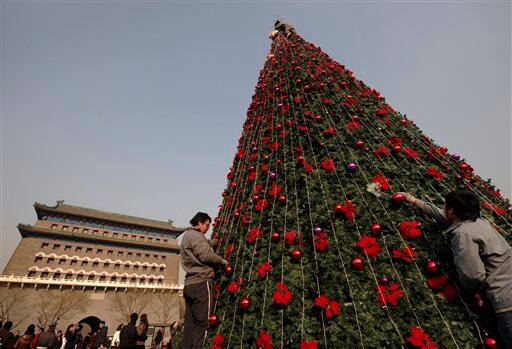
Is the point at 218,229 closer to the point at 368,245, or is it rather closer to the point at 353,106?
the point at 368,245

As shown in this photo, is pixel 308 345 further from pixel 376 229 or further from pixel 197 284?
pixel 197 284

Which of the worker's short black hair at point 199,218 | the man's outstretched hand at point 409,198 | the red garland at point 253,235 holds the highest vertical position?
the worker's short black hair at point 199,218

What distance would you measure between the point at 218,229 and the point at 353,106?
3361mm

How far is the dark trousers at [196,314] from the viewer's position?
122 inches

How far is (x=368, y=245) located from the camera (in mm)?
2701

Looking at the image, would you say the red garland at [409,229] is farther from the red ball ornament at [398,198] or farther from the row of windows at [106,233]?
the row of windows at [106,233]

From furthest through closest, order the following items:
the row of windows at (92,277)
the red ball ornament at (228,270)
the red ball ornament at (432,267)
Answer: the row of windows at (92,277), the red ball ornament at (228,270), the red ball ornament at (432,267)

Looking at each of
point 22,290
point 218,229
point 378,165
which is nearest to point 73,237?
point 22,290

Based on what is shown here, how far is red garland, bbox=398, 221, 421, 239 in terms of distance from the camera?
269 centimetres

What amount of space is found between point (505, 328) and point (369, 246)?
3.59 ft

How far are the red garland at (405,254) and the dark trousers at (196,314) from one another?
217 cm

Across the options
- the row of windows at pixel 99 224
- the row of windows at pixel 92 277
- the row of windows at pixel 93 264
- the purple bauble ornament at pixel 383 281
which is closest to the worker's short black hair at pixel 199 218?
the purple bauble ornament at pixel 383 281

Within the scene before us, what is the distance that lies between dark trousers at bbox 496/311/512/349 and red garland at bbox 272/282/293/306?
5.32 feet

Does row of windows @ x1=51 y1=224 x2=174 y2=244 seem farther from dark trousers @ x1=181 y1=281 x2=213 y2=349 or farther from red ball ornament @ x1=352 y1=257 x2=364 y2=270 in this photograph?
red ball ornament @ x1=352 y1=257 x2=364 y2=270
